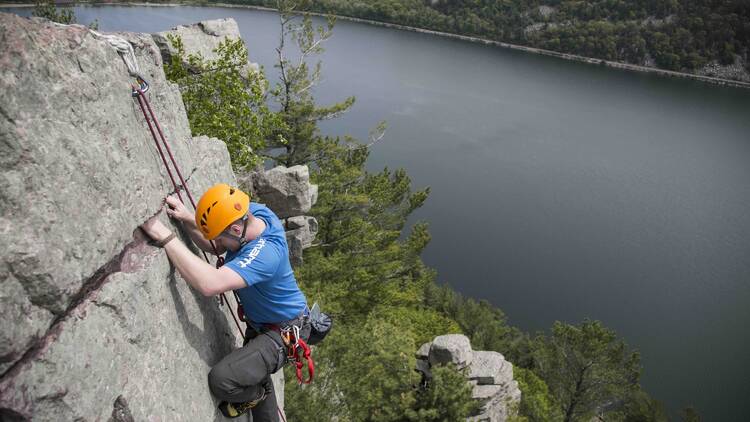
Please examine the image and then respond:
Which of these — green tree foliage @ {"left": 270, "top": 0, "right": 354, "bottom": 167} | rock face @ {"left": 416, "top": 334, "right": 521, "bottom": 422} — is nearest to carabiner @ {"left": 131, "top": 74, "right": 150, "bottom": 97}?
green tree foliage @ {"left": 270, "top": 0, "right": 354, "bottom": 167}

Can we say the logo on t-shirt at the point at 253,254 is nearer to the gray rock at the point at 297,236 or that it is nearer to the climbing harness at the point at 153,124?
the climbing harness at the point at 153,124

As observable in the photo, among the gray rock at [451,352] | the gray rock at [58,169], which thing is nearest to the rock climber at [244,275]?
the gray rock at [58,169]

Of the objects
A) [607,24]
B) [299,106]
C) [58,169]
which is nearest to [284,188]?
[299,106]

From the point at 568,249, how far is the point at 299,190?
100 ft

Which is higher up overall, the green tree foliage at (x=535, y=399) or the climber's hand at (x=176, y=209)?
the climber's hand at (x=176, y=209)

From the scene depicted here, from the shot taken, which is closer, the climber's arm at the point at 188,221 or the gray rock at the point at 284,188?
the climber's arm at the point at 188,221

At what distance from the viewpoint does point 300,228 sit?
643 inches

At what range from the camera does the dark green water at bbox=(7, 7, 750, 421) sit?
3469 centimetres

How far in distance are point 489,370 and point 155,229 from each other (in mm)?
19768

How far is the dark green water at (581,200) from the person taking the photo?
3469 cm

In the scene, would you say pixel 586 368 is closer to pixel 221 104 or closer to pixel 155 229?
pixel 221 104

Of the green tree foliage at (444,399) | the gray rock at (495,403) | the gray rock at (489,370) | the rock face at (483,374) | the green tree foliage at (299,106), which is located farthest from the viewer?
the green tree foliage at (299,106)

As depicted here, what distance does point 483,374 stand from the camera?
838 inches

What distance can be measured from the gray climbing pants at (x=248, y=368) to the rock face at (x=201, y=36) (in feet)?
36.7
